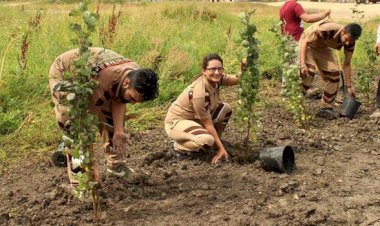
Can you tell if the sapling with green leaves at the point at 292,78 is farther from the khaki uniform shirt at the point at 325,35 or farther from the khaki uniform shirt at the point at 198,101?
the khaki uniform shirt at the point at 198,101

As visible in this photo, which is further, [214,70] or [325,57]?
[325,57]

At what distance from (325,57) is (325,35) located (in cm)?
36

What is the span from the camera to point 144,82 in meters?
3.01

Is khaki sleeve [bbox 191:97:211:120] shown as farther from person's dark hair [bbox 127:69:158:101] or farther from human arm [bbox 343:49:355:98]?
human arm [bbox 343:49:355:98]

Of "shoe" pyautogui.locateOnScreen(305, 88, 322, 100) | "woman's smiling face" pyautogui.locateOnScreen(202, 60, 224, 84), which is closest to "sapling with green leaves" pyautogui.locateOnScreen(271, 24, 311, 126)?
"woman's smiling face" pyautogui.locateOnScreen(202, 60, 224, 84)

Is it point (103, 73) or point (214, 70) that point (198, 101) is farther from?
point (103, 73)

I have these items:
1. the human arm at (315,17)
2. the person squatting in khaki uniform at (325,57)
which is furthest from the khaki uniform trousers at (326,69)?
the human arm at (315,17)

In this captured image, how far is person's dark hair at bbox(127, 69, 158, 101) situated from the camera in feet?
9.88

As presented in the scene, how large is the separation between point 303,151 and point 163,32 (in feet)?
17.4

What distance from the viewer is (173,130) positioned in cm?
421

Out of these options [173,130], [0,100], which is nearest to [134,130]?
[173,130]

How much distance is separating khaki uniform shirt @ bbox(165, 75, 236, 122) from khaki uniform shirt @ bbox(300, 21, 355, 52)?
1.68 meters

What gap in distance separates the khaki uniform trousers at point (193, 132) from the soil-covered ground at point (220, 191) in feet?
0.50

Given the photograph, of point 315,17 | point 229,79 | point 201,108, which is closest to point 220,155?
point 201,108
